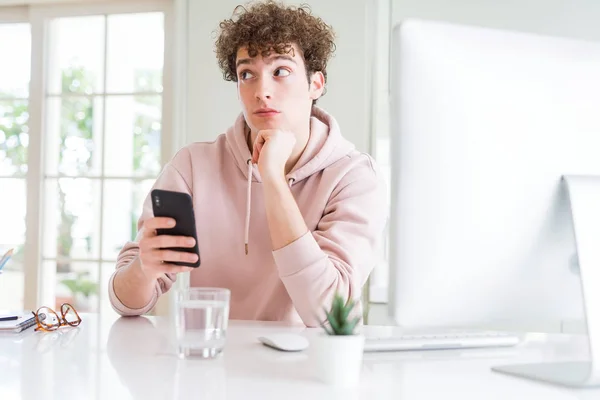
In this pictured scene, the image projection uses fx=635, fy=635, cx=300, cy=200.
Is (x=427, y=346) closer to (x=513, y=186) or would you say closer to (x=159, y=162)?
(x=513, y=186)

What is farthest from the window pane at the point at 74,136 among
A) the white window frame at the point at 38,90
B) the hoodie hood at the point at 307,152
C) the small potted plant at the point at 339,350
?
the small potted plant at the point at 339,350

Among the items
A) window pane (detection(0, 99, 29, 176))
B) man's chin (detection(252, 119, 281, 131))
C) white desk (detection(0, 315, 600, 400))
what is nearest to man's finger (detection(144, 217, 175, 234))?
white desk (detection(0, 315, 600, 400))

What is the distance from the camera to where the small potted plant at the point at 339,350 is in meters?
0.74

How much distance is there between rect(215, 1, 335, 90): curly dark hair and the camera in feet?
5.05

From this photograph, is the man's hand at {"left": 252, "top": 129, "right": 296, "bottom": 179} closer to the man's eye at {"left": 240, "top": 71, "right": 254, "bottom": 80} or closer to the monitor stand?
the man's eye at {"left": 240, "top": 71, "right": 254, "bottom": 80}

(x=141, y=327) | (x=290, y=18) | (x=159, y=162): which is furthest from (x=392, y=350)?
(x=159, y=162)

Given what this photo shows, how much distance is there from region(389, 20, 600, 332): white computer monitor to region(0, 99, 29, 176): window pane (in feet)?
10.2

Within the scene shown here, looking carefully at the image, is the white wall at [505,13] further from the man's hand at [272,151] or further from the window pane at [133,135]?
the man's hand at [272,151]

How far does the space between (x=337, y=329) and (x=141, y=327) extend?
551mm

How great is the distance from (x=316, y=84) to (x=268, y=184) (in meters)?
0.49

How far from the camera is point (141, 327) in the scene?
118 cm

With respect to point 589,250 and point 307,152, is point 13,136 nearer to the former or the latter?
point 307,152

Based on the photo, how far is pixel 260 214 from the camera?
4.93 feet

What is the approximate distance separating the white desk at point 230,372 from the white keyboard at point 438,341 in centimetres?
2
